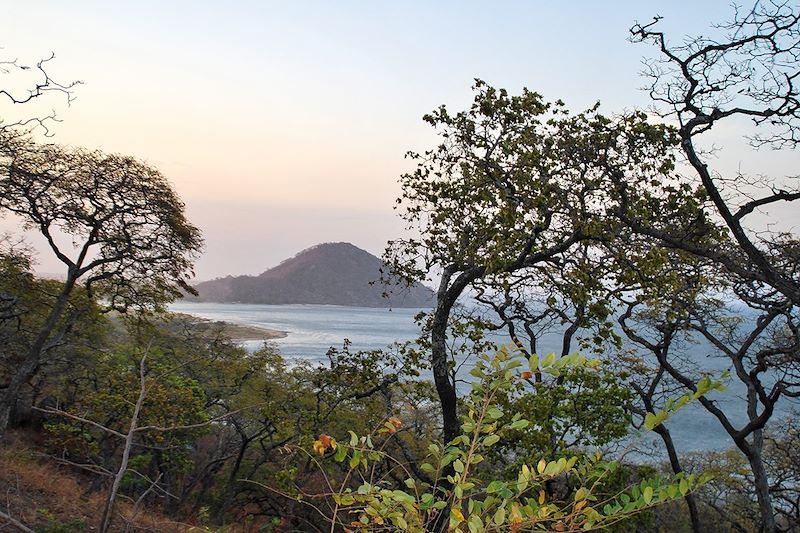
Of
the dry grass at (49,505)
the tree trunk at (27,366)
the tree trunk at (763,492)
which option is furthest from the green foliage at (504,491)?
the tree trunk at (27,366)

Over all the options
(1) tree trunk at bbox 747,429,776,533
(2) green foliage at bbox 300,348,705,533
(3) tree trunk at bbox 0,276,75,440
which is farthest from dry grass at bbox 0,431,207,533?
(1) tree trunk at bbox 747,429,776,533

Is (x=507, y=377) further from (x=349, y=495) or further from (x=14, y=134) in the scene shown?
(x=14, y=134)

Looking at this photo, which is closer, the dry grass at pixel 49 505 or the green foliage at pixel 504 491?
the green foliage at pixel 504 491

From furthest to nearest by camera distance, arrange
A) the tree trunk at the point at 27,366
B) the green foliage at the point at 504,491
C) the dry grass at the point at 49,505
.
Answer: the tree trunk at the point at 27,366 < the dry grass at the point at 49,505 < the green foliage at the point at 504,491

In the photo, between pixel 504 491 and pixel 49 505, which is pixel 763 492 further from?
pixel 49 505

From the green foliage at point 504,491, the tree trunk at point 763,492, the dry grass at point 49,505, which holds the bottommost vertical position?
the dry grass at point 49,505

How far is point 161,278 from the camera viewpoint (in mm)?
15594

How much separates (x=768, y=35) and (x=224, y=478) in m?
21.7

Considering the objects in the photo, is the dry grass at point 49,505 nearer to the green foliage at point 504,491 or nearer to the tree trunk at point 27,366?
the tree trunk at point 27,366

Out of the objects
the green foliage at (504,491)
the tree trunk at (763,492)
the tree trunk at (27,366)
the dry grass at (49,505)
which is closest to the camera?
the green foliage at (504,491)

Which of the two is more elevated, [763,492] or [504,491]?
[504,491]

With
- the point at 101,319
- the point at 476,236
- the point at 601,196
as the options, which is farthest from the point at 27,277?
the point at 601,196

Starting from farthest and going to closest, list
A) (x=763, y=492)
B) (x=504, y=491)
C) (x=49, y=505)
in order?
(x=763, y=492)
(x=49, y=505)
(x=504, y=491)

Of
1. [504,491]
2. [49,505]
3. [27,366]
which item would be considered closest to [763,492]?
[504,491]
